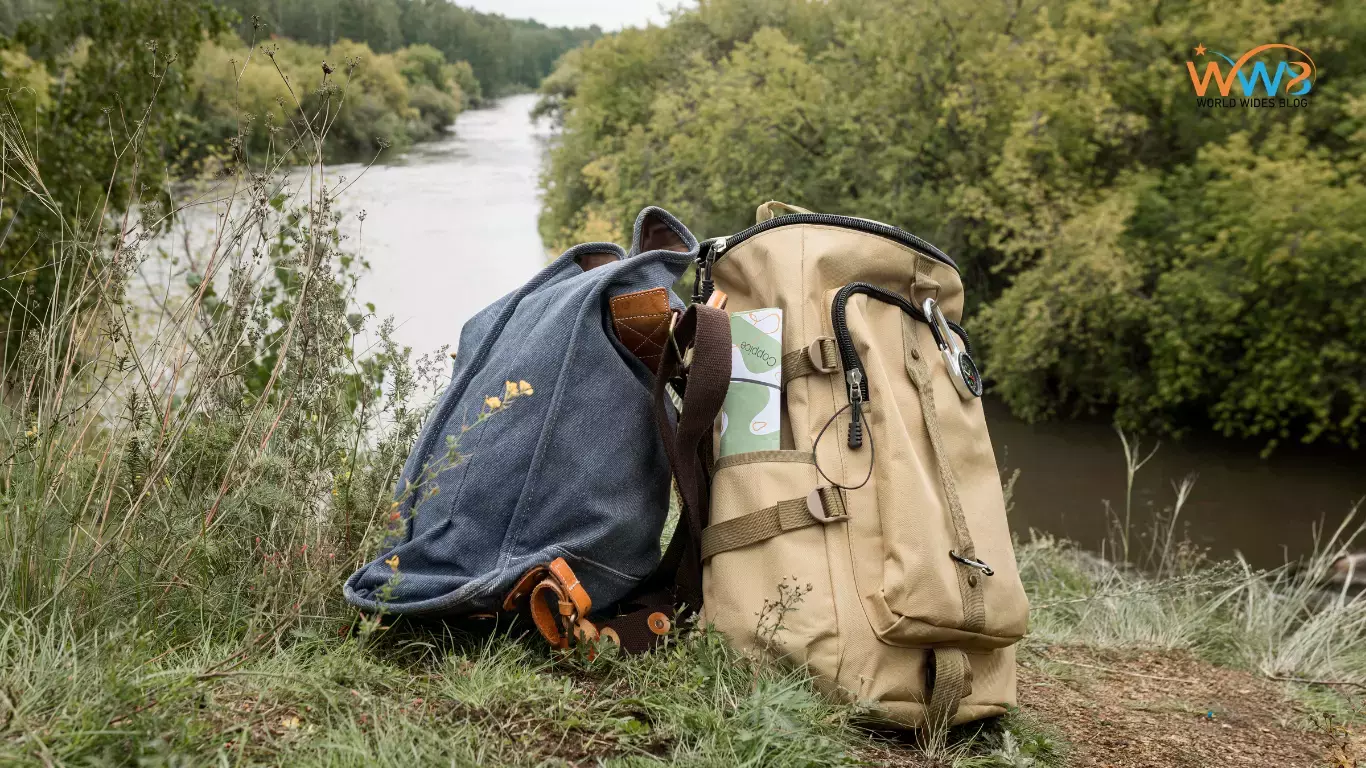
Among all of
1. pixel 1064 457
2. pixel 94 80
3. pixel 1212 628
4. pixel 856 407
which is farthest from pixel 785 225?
pixel 1064 457

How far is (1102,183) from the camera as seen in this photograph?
1242cm

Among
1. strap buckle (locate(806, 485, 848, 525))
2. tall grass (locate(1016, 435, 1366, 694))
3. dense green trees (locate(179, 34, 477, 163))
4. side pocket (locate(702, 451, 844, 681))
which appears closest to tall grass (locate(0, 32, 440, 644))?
side pocket (locate(702, 451, 844, 681))

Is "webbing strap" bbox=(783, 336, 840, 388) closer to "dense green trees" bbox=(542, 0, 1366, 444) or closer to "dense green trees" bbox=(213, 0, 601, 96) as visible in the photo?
"dense green trees" bbox=(213, 0, 601, 96)

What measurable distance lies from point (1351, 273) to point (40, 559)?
10892 mm

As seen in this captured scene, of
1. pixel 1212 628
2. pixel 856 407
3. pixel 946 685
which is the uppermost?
pixel 856 407

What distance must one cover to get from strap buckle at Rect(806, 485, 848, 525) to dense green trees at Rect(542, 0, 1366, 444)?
31.2ft

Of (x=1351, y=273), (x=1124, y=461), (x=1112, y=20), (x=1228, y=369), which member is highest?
(x=1112, y=20)

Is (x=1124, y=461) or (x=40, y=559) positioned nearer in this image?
(x=40, y=559)

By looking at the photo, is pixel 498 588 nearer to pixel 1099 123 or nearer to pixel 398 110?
pixel 1099 123

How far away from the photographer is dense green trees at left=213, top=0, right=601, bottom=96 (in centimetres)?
1348

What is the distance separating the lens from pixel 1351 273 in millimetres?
9492

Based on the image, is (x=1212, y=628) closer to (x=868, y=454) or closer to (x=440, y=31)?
(x=868, y=454)

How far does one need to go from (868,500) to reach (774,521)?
7.3 inches

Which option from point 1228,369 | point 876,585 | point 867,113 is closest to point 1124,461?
point 1228,369
